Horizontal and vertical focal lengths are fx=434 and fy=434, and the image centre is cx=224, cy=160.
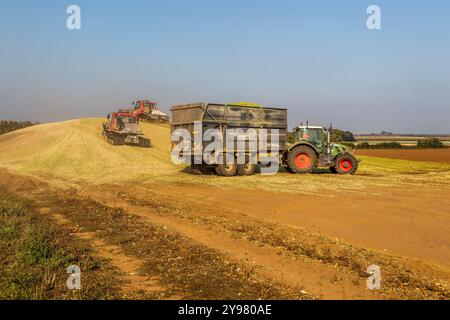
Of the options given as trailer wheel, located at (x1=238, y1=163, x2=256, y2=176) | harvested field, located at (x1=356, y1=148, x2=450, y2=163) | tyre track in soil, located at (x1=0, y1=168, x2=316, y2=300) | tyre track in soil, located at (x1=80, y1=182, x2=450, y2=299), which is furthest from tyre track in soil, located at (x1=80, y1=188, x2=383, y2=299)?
harvested field, located at (x1=356, y1=148, x2=450, y2=163)

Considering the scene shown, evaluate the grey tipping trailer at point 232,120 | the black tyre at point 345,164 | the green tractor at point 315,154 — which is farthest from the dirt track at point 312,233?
the black tyre at point 345,164

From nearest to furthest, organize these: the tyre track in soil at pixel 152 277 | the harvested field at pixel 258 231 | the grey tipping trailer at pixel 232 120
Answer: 1. the tyre track in soil at pixel 152 277
2. the harvested field at pixel 258 231
3. the grey tipping trailer at pixel 232 120

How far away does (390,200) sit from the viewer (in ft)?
43.4

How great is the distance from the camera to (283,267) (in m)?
6.68

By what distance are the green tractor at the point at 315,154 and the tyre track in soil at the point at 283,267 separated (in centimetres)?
1225

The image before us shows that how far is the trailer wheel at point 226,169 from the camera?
1980cm

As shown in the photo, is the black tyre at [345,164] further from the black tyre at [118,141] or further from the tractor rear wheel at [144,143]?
the black tyre at [118,141]

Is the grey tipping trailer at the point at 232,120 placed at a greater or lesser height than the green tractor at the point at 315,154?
greater

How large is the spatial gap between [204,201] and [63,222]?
4569 mm

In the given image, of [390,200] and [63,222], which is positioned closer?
[63,222]

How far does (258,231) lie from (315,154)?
1326 centimetres

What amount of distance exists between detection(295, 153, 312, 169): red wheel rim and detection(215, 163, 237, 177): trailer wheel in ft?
10.9
